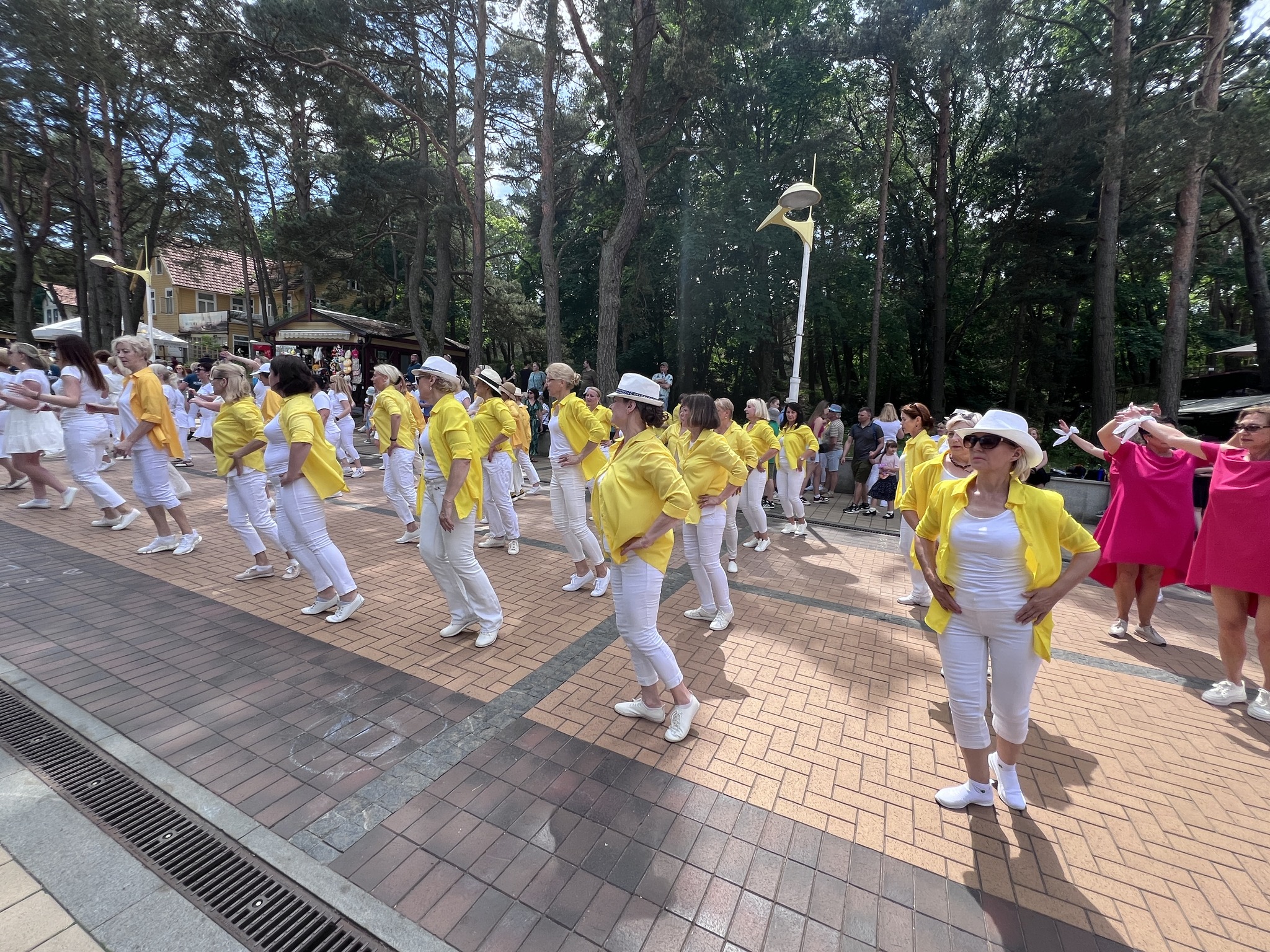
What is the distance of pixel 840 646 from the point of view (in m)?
4.61

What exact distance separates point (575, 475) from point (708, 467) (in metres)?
1.79

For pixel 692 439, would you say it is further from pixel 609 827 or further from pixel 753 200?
A: pixel 753 200

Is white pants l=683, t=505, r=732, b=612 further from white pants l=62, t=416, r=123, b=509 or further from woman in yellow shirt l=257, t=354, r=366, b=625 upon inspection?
white pants l=62, t=416, r=123, b=509

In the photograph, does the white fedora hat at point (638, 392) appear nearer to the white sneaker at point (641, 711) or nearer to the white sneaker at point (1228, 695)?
the white sneaker at point (641, 711)

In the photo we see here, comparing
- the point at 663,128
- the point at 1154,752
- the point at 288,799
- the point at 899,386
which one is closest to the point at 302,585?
the point at 288,799

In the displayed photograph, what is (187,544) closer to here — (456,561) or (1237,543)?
(456,561)

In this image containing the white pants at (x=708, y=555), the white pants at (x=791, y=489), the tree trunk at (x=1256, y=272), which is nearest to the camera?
the white pants at (x=708, y=555)

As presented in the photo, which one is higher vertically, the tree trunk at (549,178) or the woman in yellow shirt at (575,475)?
the tree trunk at (549,178)

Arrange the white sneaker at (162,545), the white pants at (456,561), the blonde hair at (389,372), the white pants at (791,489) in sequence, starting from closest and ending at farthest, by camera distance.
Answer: the white pants at (456,561) → the white sneaker at (162,545) → the blonde hair at (389,372) → the white pants at (791,489)

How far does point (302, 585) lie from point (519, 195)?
2217cm

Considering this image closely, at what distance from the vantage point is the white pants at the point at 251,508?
534 centimetres

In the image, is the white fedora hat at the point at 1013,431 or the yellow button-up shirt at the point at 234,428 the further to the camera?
the yellow button-up shirt at the point at 234,428

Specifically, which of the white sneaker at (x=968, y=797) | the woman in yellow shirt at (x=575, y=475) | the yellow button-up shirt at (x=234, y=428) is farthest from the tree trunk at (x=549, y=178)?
the white sneaker at (x=968, y=797)

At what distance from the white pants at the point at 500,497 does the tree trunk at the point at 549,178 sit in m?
9.39
